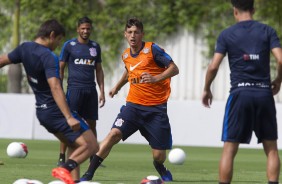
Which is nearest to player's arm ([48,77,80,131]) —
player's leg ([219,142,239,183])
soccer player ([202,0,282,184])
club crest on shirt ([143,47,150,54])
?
soccer player ([202,0,282,184])

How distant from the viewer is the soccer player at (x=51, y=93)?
9578mm

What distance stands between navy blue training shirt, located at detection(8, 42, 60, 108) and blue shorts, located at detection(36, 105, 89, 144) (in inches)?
2.9

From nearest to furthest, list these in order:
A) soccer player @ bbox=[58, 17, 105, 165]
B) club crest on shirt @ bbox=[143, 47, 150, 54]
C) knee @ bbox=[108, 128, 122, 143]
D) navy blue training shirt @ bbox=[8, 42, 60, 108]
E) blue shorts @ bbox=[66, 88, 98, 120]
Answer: navy blue training shirt @ bbox=[8, 42, 60, 108], knee @ bbox=[108, 128, 122, 143], club crest on shirt @ bbox=[143, 47, 150, 54], soccer player @ bbox=[58, 17, 105, 165], blue shorts @ bbox=[66, 88, 98, 120]

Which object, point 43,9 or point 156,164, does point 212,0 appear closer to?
point 43,9

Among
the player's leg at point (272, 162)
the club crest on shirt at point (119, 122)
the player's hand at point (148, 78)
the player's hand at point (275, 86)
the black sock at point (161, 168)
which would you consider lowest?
the black sock at point (161, 168)

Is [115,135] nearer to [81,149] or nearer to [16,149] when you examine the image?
[81,149]

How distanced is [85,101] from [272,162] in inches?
235

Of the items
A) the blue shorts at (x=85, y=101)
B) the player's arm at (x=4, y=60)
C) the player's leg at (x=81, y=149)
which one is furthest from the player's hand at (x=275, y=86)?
the blue shorts at (x=85, y=101)

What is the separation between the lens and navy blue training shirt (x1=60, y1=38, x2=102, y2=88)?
48.2 ft

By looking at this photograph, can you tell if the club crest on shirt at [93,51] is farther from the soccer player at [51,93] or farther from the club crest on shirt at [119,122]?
the soccer player at [51,93]

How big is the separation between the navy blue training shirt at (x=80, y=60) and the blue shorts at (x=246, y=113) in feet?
18.7

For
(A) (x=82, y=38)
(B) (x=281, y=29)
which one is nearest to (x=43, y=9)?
(B) (x=281, y=29)

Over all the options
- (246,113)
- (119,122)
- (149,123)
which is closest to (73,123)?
(246,113)

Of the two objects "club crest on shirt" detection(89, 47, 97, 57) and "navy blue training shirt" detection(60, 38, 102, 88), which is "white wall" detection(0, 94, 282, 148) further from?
"club crest on shirt" detection(89, 47, 97, 57)
